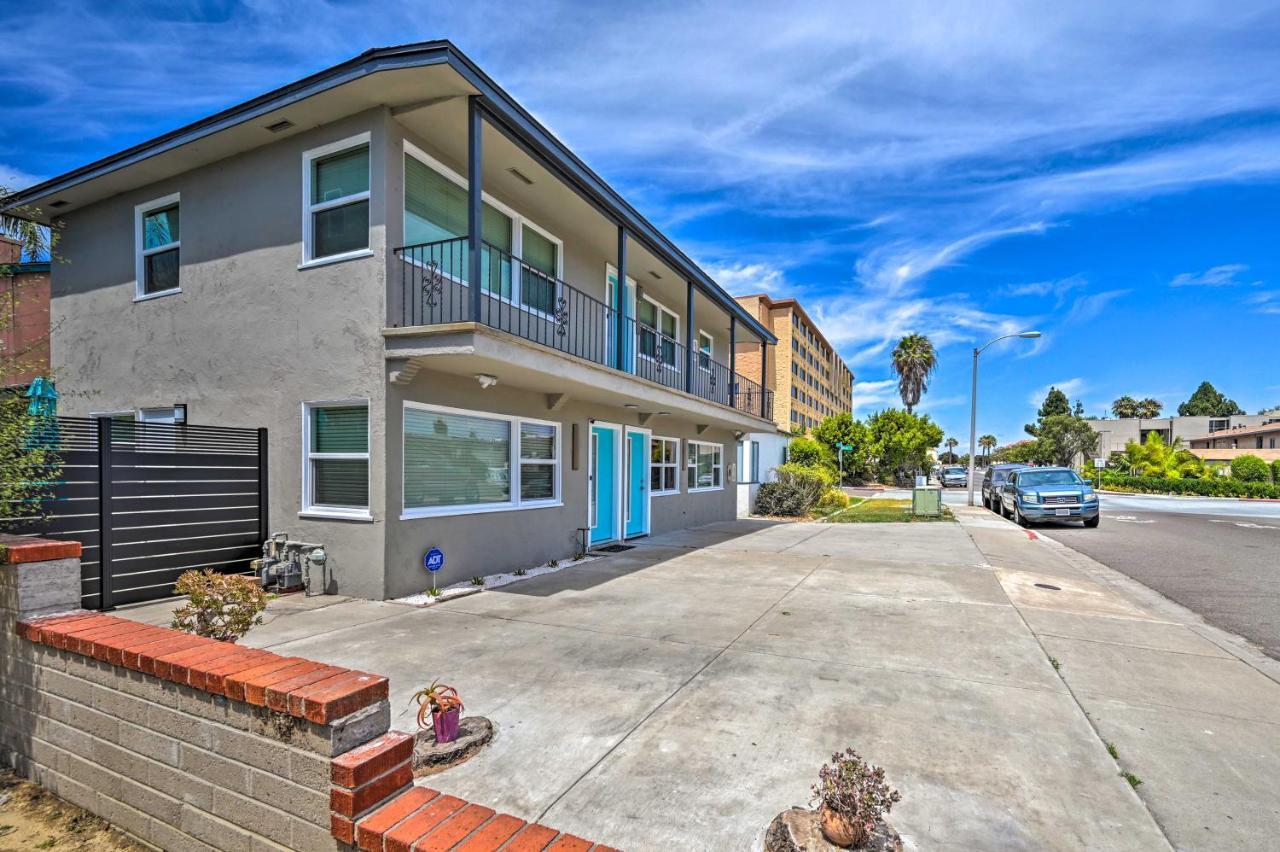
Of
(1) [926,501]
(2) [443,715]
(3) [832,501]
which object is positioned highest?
(2) [443,715]

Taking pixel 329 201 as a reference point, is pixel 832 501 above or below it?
below

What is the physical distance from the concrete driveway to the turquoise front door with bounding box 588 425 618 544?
10.3ft

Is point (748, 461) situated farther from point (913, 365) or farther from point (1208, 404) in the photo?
point (1208, 404)

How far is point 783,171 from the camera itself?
14.1 metres

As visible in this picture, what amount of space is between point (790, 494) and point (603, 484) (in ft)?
32.5

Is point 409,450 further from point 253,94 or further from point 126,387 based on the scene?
point 126,387

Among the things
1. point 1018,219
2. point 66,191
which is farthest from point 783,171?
point 66,191

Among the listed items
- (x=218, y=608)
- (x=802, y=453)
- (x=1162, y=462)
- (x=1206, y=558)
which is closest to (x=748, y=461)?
(x=802, y=453)

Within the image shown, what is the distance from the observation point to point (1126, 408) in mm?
88938

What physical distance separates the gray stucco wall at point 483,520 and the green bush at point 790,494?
9.03 meters

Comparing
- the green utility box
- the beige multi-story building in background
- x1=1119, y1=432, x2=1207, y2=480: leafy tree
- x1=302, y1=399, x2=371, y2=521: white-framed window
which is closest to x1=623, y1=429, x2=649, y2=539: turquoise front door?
x1=302, y1=399, x2=371, y2=521: white-framed window

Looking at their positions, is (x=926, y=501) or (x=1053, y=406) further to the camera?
(x=1053, y=406)

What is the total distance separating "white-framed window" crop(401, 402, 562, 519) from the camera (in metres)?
7.29

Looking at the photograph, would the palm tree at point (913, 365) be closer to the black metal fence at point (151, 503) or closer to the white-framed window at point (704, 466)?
the white-framed window at point (704, 466)
